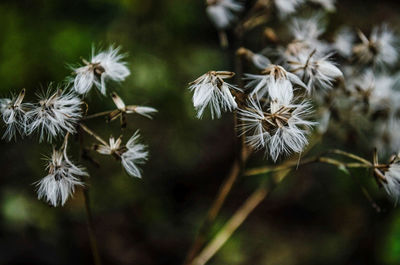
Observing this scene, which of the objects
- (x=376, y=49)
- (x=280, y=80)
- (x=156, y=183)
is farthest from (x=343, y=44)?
(x=156, y=183)

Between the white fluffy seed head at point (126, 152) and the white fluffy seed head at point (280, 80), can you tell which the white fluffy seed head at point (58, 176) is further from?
the white fluffy seed head at point (280, 80)

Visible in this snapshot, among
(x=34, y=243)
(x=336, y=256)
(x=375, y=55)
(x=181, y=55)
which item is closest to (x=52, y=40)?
(x=181, y=55)

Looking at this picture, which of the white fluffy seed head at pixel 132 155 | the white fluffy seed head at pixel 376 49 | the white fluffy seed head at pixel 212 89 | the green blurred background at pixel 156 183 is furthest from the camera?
the green blurred background at pixel 156 183

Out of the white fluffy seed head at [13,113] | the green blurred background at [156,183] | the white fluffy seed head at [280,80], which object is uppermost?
the white fluffy seed head at [13,113]

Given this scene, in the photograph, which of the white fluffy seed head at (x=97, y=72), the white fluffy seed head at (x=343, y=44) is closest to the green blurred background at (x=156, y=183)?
the white fluffy seed head at (x=343, y=44)

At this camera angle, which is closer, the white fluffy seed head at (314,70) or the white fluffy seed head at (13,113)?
the white fluffy seed head at (13,113)

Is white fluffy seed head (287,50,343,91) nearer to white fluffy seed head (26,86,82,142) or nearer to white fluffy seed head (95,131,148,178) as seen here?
white fluffy seed head (95,131,148,178)

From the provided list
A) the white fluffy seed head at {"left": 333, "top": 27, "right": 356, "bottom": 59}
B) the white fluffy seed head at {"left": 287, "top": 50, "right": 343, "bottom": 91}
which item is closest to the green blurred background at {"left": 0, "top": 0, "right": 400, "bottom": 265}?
the white fluffy seed head at {"left": 333, "top": 27, "right": 356, "bottom": 59}
